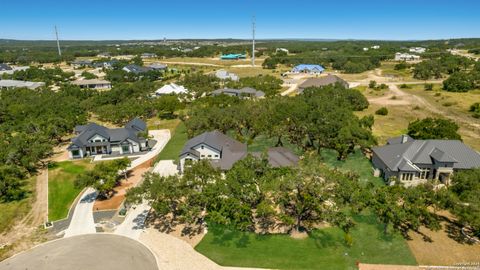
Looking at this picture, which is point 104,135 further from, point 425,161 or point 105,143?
point 425,161

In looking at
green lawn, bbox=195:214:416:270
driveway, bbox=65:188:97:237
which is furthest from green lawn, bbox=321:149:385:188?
driveway, bbox=65:188:97:237

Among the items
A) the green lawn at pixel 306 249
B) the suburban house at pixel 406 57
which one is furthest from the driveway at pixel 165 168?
the suburban house at pixel 406 57

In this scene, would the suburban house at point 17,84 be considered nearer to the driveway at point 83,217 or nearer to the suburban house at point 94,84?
the suburban house at point 94,84

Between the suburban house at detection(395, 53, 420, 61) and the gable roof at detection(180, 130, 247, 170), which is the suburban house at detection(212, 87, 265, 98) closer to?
the gable roof at detection(180, 130, 247, 170)

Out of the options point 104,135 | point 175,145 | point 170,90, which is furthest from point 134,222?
point 170,90

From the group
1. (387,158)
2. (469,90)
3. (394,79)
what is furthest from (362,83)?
(387,158)
